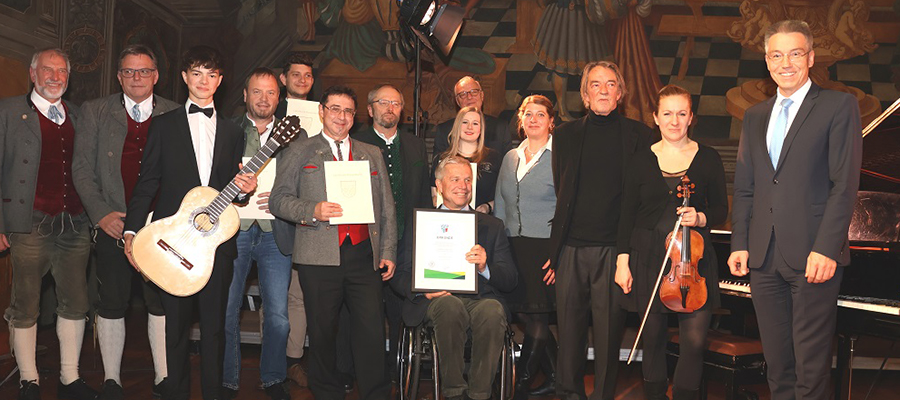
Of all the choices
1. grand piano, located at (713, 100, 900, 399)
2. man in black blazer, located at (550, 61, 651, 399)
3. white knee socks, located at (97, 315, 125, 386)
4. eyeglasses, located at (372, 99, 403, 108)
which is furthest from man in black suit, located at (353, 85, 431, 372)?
grand piano, located at (713, 100, 900, 399)

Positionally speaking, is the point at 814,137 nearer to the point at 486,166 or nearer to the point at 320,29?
the point at 486,166

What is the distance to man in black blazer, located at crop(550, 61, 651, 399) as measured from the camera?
3971 mm

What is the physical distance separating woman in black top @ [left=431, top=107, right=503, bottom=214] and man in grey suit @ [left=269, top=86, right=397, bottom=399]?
2.51ft

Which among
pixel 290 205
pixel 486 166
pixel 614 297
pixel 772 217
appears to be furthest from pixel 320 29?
pixel 772 217

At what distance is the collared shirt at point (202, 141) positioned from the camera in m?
3.97

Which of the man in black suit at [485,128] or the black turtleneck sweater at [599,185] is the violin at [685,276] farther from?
the man in black suit at [485,128]

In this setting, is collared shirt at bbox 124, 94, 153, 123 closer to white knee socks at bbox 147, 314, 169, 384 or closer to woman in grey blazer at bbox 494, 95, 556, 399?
white knee socks at bbox 147, 314, 169, 384

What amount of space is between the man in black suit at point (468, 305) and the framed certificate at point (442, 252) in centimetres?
5

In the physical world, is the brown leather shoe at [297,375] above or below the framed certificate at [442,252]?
below

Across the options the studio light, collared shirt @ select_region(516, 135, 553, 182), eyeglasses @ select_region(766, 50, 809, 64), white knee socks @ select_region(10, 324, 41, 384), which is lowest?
white knee socks @ select_region(10, 324, 41, 384)

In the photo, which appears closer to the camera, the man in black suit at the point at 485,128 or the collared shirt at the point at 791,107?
the collared shirt at the point at 791,107

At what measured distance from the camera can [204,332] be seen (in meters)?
3.91

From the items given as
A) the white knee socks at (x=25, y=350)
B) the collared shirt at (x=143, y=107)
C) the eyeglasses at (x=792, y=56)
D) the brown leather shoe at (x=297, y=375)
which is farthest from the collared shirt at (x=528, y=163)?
the white knee socks at (x=25, y=350)

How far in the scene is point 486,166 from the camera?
4.87m
